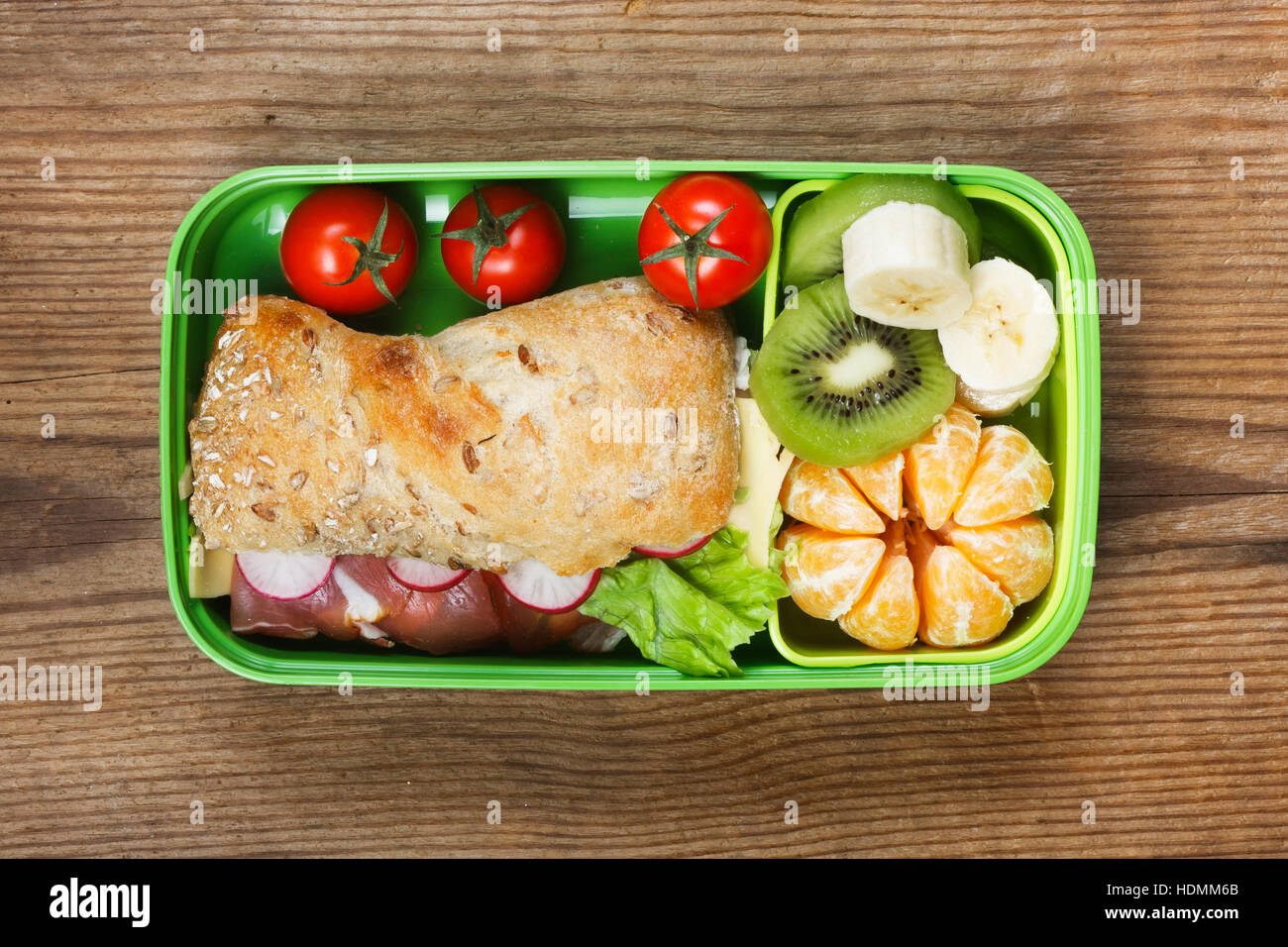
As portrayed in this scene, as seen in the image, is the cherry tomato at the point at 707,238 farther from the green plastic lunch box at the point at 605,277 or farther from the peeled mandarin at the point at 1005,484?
the peeled mandarin at the point at 1005,484

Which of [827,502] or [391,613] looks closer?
[827,502]

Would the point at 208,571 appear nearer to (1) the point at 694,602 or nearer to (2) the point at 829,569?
(1) the point at 694,602

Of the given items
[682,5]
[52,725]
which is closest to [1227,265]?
[682,5]

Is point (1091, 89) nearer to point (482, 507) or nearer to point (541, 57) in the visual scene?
point (541, 57)

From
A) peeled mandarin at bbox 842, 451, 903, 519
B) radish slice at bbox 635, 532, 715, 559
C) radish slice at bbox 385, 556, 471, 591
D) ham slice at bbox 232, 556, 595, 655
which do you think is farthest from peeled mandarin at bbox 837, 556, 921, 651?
radish slice at bbox 385, 556, 471, 591

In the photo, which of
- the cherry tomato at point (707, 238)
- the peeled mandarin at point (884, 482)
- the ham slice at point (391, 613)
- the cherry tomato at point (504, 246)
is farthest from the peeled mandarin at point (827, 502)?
the cherry tomato at point (504, 246)

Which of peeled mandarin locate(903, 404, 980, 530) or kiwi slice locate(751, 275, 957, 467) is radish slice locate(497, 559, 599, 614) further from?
peeled mandarin locate(903, 404, 980, 530)

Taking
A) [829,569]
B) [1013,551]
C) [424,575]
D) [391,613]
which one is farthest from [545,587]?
[1013,551]
